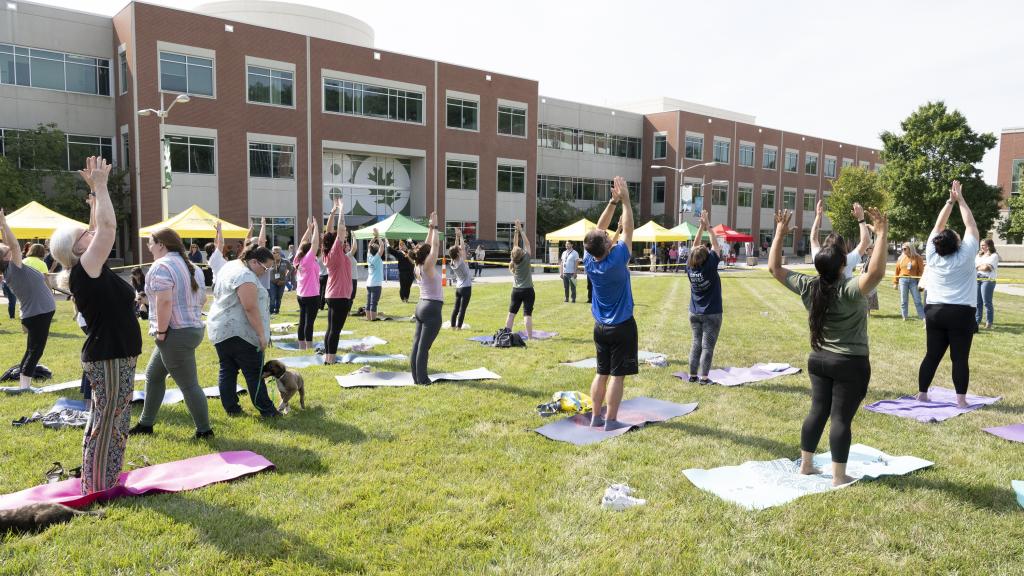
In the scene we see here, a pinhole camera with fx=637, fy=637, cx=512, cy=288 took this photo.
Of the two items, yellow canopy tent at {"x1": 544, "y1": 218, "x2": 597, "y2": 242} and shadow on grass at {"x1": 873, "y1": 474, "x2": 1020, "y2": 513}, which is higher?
yellow canopy tent at {"x1": 544, "y1": 218, "x2": 597, "y2": 242}

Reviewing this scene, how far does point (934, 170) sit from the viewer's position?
146 feet

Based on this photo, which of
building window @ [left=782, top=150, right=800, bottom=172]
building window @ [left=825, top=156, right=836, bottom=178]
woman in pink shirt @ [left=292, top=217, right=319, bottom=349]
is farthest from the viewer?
building window @ [left=825, top=156, right=836, bottom=178]

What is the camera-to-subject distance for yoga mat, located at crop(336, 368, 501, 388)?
8047 mm

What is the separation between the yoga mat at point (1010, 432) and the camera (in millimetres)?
5973

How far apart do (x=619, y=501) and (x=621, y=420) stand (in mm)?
2112

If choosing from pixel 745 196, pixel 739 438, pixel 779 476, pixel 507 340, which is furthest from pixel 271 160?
pixel 745 196

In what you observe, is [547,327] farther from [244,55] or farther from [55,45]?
[55,45]

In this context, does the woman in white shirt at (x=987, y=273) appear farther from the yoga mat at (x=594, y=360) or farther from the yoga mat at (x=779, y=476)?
the yoga mat at (x=779, y=476)

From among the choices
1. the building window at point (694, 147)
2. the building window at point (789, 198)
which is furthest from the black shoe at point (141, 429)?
the building window at point (789, 198)

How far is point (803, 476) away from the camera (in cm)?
496

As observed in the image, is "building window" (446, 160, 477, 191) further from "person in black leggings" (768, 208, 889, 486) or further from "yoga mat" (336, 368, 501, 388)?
"person in black leggings" (768, 208, 889, 486)

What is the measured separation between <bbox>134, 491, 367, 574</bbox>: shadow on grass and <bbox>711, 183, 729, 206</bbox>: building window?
60.0 m

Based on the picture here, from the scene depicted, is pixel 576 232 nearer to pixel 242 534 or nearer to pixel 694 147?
pixel 242 534

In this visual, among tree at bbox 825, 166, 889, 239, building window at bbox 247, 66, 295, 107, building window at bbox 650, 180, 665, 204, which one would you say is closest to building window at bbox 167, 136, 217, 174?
building window at bbox 247, 66, 295, 107
